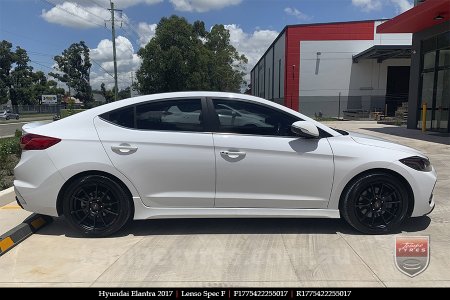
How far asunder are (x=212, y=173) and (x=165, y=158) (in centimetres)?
55

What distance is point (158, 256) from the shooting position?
4.05 m

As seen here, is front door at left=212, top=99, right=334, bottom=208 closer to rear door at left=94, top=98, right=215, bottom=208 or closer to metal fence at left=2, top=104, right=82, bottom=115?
rear door at left=94, top=98, right=215, bottom=208

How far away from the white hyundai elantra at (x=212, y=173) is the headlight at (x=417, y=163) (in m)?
0.01

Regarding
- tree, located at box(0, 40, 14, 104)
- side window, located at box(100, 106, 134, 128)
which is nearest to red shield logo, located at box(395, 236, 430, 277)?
side window, located at box(100, 106, 134, 128)

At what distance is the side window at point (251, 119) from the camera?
4.57 metres

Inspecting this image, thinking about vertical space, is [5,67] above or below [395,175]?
above

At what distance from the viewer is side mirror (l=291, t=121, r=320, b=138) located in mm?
4418

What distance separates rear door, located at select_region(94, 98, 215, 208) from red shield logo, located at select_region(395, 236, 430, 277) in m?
2.05

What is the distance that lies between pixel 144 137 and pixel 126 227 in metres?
1.21

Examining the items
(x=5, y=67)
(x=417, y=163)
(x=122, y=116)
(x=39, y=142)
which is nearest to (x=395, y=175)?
(x=417, y=163)

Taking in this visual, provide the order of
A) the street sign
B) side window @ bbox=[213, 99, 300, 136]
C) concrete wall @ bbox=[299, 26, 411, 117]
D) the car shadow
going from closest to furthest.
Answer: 1. side window @ bbox=[213, 99, 300, 136]
2. the car shadow
3. concrete wall @ bbox=[299, 26, 411, 117]
4. the street sign

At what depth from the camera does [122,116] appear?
4.63 m

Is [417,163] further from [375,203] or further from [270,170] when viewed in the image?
[270,170]
